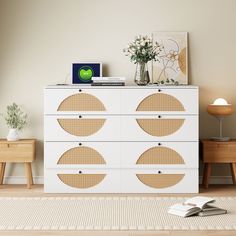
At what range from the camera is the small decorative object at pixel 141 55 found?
233 inches

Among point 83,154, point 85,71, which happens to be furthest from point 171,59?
point 83,154

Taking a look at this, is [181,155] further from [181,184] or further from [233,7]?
[233,7]

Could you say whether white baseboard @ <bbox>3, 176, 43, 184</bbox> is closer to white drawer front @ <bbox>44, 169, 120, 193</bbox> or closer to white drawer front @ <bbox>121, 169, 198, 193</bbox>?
white drawer front @ <bbox>44, 169, 120, 193</bbox>

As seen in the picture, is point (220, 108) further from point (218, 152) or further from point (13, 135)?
point (13, 135)

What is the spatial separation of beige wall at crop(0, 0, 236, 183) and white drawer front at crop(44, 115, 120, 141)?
1.72ft

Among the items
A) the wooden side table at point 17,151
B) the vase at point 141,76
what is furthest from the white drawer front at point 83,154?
the vase at point 141,76

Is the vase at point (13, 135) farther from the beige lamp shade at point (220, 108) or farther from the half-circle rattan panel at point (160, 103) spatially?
the beige lamp shade at point (220, 108)

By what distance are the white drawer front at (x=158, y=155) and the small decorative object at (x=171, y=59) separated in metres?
0.77

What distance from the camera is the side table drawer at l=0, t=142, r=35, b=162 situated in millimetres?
5949

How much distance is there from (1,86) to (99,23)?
1215 mm

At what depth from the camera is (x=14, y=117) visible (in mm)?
6086

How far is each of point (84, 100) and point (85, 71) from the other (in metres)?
0.48

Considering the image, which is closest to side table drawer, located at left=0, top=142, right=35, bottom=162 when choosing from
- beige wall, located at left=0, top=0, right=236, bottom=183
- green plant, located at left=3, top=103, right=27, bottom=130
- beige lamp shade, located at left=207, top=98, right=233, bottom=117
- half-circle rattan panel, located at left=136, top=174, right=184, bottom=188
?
green plant, located at left=3, top=103, right=27, bottom=130

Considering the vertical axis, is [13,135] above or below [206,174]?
above
